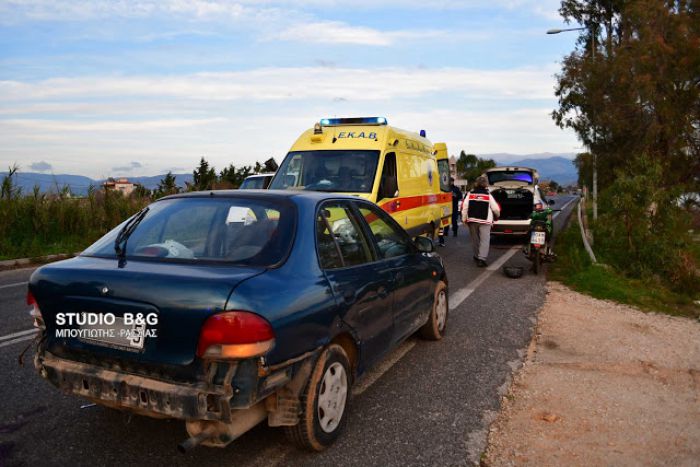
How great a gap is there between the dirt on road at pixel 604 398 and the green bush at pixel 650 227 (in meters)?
3.68

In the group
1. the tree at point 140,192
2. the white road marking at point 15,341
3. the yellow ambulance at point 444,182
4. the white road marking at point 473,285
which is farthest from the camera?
the tree at point 140,192

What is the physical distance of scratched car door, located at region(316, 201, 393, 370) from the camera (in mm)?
3936

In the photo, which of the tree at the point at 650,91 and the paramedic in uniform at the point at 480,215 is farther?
the tree at the point at 650,91

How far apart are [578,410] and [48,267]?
3881 mm

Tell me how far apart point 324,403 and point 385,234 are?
1.83 metres

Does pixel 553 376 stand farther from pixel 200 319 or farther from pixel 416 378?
pixel 200 319

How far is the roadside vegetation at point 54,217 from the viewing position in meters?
13.9

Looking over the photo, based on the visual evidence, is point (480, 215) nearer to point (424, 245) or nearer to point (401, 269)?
point (424, 245)

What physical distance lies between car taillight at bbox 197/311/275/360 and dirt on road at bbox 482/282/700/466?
67.3 inches

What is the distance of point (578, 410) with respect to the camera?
4.47m

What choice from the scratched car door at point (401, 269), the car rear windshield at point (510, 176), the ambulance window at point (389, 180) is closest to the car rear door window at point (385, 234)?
the scratched car door at point (401, 269)

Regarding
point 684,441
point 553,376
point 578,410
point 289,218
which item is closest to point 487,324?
point 553,376

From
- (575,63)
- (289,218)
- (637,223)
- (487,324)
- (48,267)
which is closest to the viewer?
(48,267)

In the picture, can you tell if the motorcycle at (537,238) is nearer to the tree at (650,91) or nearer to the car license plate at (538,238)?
the car license plate at (538,238)
